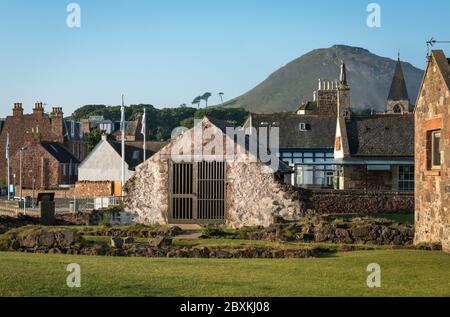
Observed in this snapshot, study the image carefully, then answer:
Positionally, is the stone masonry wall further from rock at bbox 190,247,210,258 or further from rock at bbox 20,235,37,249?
rock at bbox 20,235,37,249

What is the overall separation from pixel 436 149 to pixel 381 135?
39062 millimetres

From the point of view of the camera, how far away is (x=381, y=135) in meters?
63.6

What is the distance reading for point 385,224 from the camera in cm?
2950

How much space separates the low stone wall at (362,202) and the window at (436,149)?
20621 millimetres

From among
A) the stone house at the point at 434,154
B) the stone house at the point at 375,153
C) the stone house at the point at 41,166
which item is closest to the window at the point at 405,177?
the stone house at the point at 375,153

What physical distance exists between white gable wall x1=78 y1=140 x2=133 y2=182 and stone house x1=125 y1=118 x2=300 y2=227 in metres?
44.9

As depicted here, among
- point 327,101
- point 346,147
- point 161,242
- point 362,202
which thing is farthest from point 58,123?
point 161,242

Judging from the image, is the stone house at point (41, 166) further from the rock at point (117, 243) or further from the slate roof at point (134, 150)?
the rock at point (117, 243)

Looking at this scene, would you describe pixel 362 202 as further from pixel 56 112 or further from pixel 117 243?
pixel 56 112

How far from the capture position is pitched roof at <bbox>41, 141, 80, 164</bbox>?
101 m

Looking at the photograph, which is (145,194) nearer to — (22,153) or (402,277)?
(402,277)

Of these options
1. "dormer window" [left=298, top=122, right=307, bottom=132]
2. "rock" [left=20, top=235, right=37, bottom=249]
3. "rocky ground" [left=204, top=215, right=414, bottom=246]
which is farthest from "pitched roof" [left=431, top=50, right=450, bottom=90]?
"dormer window" [left=298, top=122, right=307, bottom=132]

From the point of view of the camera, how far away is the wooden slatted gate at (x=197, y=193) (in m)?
37.4
